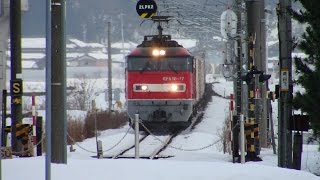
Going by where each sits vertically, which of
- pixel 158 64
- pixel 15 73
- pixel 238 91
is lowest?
pixel 238 91

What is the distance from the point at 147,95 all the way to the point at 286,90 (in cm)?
1127

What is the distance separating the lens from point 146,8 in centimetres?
1638

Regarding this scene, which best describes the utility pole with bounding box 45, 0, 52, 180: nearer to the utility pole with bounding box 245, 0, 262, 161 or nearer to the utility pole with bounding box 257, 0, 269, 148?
the utility pole with bounding box 245, 0, 262, 161

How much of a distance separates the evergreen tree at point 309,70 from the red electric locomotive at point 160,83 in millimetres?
10827

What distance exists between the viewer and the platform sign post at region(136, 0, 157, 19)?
16188mm

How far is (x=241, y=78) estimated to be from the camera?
1476 cm

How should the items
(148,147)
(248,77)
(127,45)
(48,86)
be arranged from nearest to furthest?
(48,86) → (248,77) → (148,147) → (127,45)

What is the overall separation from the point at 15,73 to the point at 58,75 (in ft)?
20.7

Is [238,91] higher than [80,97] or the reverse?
higher

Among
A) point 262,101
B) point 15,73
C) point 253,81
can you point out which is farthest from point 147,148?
point 15,73

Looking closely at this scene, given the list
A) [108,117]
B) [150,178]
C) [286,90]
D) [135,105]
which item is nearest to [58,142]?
[150,178]

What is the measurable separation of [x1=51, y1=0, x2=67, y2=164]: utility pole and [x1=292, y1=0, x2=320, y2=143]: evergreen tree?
4.42m

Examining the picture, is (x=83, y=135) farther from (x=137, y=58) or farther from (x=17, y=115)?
(x=17, y=115)

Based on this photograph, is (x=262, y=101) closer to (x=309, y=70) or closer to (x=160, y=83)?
(x=160, y=83)
